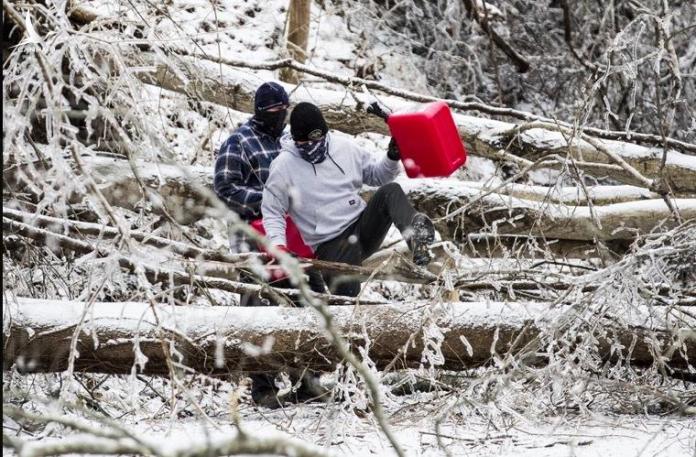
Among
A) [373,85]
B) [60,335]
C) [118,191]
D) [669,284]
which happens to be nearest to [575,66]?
→ [373,85]

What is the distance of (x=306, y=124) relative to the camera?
15.3 ft

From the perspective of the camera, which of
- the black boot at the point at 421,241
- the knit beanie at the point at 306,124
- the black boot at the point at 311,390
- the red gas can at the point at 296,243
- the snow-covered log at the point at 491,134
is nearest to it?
the black boot at the point at 421,241

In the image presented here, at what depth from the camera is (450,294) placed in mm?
4684

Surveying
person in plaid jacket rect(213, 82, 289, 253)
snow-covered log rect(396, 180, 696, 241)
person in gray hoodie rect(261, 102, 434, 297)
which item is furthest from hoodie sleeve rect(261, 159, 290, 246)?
snow-covered log rect(396, 180, 696, 241)

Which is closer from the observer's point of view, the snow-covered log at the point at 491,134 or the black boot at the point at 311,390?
the black boot at the point at 311,390

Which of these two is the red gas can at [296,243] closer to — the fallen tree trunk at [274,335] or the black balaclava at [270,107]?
the black balaclava at [270,107]

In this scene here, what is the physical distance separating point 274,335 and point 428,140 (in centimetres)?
120

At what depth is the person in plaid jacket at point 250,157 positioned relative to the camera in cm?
498

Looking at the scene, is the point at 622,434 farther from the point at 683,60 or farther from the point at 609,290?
the point at 683,60

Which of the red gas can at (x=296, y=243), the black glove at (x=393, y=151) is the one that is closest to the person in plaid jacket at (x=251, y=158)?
the red gas can at (x=296, y=243)

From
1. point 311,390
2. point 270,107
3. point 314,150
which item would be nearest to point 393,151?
point 314,150

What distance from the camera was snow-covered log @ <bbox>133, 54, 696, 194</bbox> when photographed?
217 inches

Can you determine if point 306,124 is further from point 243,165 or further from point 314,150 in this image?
point 243,165

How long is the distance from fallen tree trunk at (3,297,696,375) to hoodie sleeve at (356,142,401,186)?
2.85 feet
